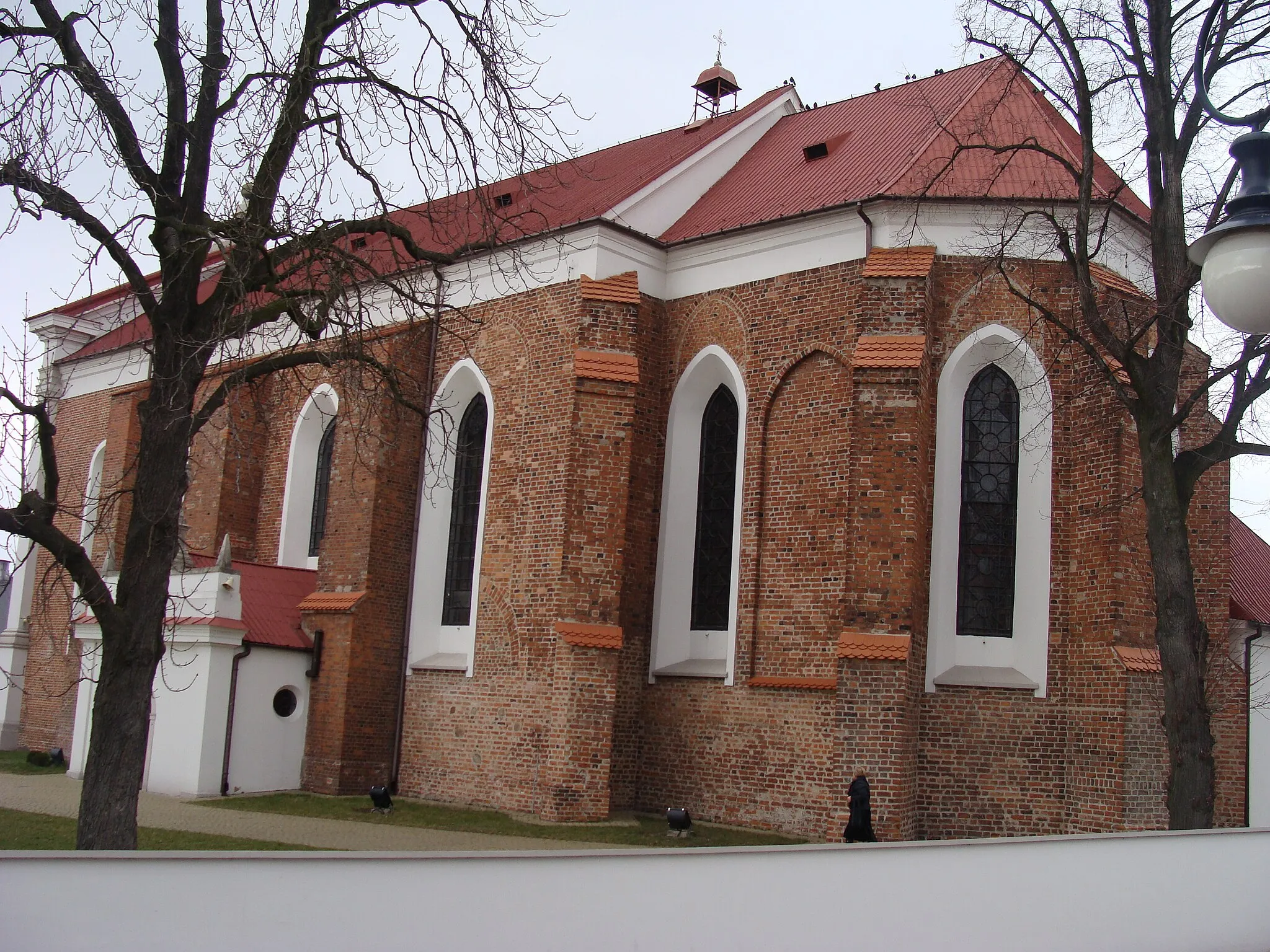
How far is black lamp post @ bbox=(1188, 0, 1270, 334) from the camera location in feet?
14.5

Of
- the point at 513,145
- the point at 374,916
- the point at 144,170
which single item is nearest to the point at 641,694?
the point at 513,145

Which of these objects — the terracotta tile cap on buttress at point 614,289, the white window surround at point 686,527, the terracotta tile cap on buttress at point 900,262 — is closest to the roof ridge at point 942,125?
the terracotta tile cap on buttress at point 900,262

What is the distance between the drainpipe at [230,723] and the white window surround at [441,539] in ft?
7.61

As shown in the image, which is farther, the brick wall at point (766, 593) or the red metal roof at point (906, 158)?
the red metal roof at point (906, 158)

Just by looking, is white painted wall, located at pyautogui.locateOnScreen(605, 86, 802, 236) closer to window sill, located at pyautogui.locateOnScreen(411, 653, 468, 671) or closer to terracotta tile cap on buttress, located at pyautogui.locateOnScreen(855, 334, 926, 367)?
terracotta tile cap on buttress, located at pyautogui.locateOnScreen(855, 334, 926, 367)

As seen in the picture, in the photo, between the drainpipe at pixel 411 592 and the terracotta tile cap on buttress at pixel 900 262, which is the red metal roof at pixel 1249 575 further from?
the drainpipe at pixel 411 592

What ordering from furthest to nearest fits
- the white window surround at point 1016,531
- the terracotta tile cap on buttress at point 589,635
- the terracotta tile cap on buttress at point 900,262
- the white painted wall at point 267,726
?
the white painted wall at point 267,726, the terracotta tile cap on buttress at point 589,635, the terracotta tile cap on buttress at point 900,262, the white window surround at point 1016,531

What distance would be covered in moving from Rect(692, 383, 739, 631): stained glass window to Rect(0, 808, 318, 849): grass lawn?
6134 mm

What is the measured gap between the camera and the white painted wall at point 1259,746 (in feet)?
53.3

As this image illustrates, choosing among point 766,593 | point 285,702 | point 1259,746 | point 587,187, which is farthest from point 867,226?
point 285,702

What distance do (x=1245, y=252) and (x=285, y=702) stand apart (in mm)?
15924

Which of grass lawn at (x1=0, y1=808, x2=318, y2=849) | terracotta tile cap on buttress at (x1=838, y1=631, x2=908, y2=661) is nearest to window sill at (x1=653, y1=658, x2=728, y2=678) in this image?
terracotta tile cap on buttress at (x1=838, y1=631, x2=908, y2=661)

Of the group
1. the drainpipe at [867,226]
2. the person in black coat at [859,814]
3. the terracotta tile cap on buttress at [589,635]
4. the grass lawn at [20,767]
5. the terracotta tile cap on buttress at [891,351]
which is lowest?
the grass lawn at [20,767]

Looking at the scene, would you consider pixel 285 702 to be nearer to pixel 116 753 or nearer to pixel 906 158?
pixel 116 753
